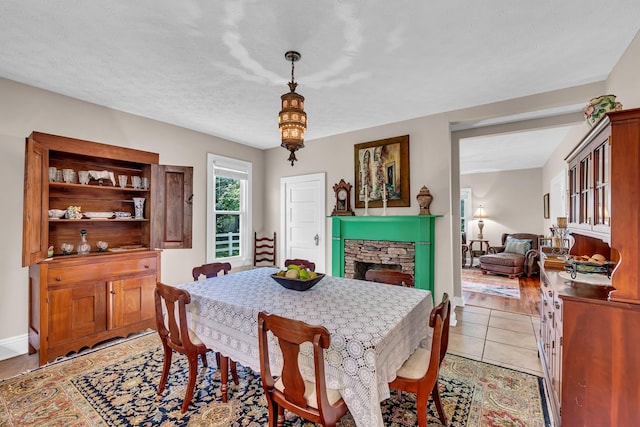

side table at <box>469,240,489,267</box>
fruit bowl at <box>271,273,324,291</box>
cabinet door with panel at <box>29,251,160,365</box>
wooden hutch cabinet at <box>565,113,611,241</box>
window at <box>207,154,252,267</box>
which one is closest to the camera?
wooden hutch cabinet at <box>565,113,611,241</box>

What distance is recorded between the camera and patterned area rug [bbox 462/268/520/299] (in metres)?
5.19

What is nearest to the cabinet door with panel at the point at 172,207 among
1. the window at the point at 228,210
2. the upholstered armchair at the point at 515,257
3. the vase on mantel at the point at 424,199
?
the window at the point at 228,210

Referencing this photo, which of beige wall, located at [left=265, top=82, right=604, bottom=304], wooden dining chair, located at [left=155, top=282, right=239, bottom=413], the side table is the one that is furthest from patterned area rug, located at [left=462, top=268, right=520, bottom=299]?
wooden dining chair, located at [left=155, top=282, right=239, bottom=413]

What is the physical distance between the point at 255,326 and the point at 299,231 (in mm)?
3285

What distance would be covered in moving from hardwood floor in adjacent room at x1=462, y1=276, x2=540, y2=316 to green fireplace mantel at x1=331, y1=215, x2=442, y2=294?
141 centimetres

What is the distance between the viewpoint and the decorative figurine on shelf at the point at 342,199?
4426mm

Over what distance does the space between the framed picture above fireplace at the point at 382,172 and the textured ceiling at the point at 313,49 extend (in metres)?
0.75

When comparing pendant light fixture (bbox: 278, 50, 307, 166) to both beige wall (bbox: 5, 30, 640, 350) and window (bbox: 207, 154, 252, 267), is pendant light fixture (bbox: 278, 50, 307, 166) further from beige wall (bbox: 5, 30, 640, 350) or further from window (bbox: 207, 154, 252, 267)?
window (bbox: 207, 154, 252, 267)

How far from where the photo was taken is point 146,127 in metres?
3.83

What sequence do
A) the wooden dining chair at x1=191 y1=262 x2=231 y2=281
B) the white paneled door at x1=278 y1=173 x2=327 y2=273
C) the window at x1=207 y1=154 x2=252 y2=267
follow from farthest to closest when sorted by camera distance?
the white paneled door at x1=278 y1=173 x2=327 y2=273 → the window at x1=207 y1=154 x2=252 y2=267 → the wooden dining chair at x1=191 y1=262 x2=231 y2=281

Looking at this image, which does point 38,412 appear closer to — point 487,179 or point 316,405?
point 316,405

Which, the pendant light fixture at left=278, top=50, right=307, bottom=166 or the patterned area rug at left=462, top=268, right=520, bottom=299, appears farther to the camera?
the patterned area rug at left=462, top=268, right=520, bottom=299

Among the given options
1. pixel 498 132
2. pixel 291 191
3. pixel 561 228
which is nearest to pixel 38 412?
pixel 291 191

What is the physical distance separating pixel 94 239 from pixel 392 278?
3.50 m
